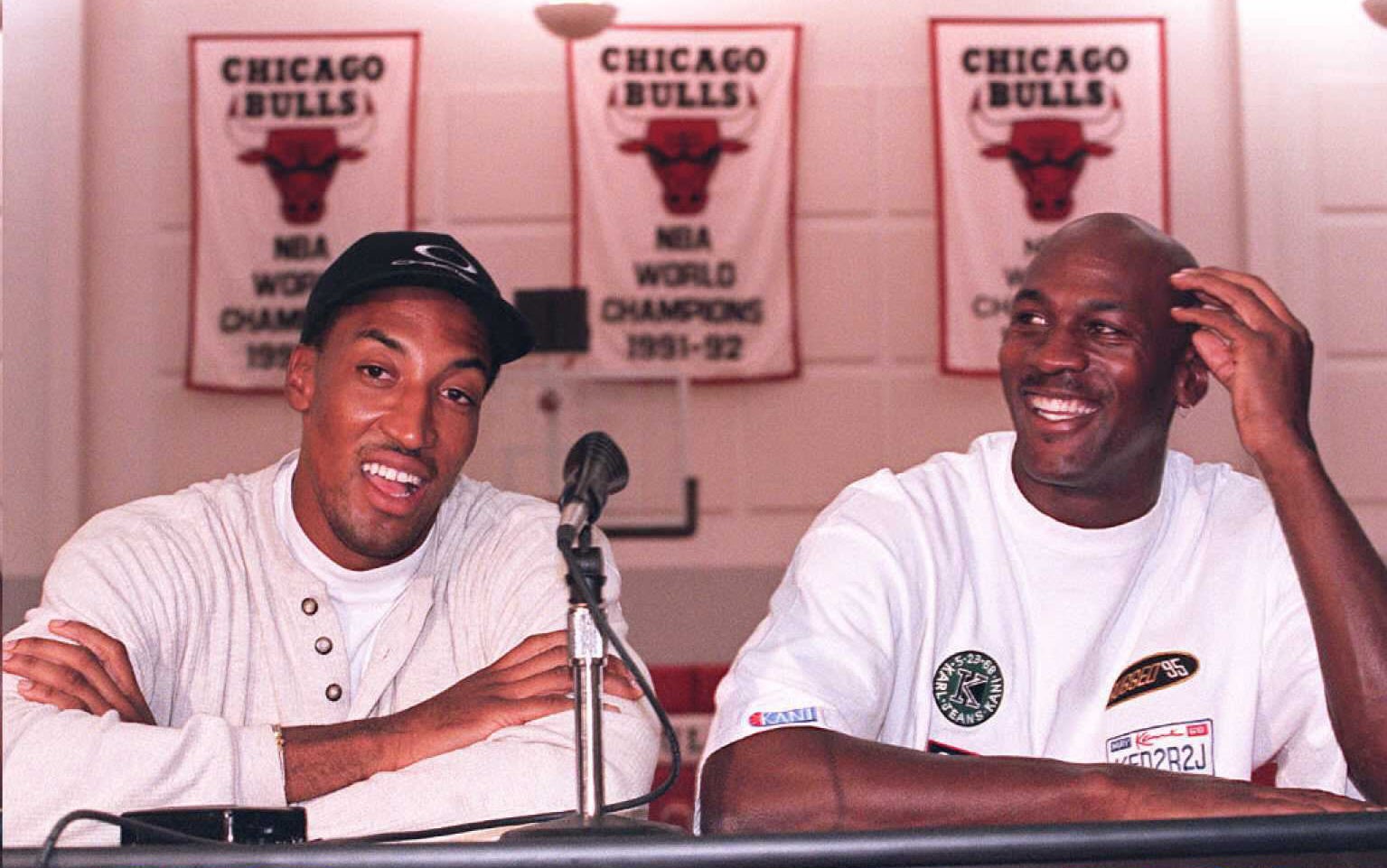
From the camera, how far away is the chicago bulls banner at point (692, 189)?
6434 mm

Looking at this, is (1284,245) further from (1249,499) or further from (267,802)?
(267,802)

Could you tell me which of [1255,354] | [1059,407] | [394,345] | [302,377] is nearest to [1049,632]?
[1059,407]

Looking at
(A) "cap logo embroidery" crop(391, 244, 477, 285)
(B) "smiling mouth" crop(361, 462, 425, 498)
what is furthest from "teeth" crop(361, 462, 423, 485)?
(A) "cap logo embroidery" crop(391, 244, 477, 285)

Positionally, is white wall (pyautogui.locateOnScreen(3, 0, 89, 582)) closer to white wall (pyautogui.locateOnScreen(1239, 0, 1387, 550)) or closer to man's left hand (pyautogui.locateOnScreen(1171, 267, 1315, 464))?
white wall (pyautogui.locateOnScreen(1239, 0, 1387, 550))

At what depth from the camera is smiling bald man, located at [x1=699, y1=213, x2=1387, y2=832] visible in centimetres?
212

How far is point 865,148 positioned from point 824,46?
0.43m

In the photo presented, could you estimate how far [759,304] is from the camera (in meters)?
6.47

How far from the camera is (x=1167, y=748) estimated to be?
223 cm

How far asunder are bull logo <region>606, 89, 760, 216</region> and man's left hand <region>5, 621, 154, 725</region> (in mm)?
4438

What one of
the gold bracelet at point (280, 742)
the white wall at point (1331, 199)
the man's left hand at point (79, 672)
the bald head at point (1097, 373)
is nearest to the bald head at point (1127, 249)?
the bald head at point (1097, 373)

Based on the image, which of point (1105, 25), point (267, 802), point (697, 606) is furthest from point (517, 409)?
point (267, 802)

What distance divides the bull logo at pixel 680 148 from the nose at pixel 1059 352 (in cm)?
408

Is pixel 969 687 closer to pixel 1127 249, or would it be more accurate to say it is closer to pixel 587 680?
pixel 1127 249

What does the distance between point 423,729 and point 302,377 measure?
2.21 feet
